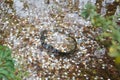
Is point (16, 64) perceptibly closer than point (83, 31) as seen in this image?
Yes

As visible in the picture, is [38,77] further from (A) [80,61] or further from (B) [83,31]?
(B) [83,31]

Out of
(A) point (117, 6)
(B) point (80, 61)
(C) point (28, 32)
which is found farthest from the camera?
(A) point (117, 6)

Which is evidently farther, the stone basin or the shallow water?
the stone basin

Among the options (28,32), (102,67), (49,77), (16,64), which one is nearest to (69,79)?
(49,77)

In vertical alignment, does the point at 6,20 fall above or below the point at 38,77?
above

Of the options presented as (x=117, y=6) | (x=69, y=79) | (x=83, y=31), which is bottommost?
(x=69, y=79)

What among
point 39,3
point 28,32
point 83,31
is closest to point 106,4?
point 83,31

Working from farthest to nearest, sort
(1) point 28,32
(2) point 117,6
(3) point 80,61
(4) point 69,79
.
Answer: (2) point 117,6
(1) point 28,32
(3) point 80,61
(4) point 69,79

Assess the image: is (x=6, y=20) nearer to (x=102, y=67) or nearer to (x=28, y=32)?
(x=28, y=32)
